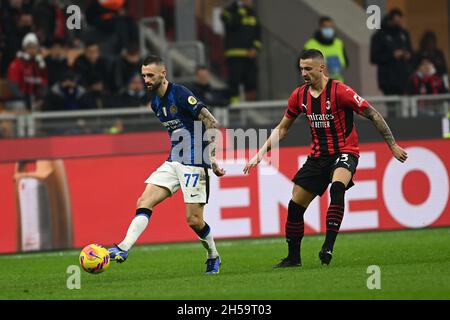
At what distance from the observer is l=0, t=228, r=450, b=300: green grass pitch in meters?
9.65

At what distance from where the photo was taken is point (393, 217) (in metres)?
17.1

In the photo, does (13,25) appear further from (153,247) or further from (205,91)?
(153,247)

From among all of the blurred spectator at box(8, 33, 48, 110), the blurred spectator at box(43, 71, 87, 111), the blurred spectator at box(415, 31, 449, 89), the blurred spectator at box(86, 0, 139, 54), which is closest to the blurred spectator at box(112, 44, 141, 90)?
the blurred spectator at box(43, 71, 87, 111)

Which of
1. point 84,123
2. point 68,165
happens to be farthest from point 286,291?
point 84,123

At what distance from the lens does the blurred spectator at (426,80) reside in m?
20.9

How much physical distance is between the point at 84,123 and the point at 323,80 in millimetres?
8113

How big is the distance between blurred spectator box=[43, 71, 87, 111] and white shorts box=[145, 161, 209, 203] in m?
8.33

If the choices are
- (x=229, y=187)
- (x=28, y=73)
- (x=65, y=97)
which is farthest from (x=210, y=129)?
(x=65, y=97)

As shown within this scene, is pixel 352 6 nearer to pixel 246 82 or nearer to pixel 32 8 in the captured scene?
pixel 246 82

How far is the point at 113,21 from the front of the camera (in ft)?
70.1

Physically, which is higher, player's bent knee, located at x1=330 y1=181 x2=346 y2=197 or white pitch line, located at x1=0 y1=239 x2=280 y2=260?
player's bent knee, located at x1=330 y1=181 x2=346 y2=197

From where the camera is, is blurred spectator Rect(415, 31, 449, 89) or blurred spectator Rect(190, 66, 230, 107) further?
blurred spectator Rect(415, 31, 449, 89)

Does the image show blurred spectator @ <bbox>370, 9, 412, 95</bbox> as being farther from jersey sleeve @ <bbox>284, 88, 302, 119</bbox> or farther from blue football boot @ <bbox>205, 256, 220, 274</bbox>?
blue football boot @ <bbox>205, 256, 220, 274</bbox>

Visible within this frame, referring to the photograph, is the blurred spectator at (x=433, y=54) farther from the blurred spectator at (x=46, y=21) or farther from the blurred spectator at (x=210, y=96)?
the blurred spectator at (x=46, y=21)
